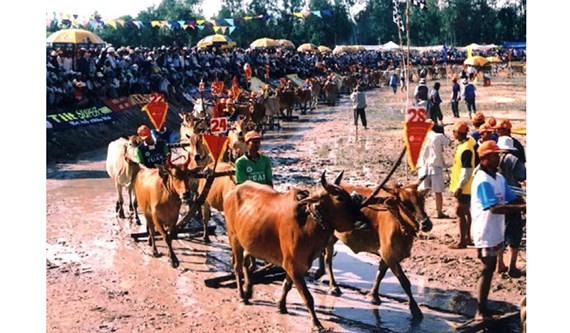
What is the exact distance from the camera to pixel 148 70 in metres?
29.5

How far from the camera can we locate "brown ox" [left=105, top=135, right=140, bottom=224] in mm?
13219

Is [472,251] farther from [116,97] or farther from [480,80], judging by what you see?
[480,80]

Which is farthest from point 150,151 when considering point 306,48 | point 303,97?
point 306,48

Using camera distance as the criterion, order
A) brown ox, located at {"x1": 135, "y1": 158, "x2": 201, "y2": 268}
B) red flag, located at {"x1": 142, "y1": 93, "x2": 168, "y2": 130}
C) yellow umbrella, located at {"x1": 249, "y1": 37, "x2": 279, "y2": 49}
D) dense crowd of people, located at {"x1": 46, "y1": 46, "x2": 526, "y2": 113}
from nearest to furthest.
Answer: brown ox, located at {"x1": 135, "y1": 158, "x2": 201, "y2": 268}, red flag, located at {"x1": 142, "y1": 93, "x2": 168, "y2": 130}, dense crowd of people, located at {"x1": 46, "y1": 46, "x2": 526, "y2": 113}, yellow umbrella, located at {"x1": 249, "y1": 37, "x2": 279, "y2": 49}

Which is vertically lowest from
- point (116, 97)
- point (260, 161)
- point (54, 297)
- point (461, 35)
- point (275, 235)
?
point (54, 297)

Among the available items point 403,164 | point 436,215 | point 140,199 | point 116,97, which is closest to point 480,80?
point 116,97

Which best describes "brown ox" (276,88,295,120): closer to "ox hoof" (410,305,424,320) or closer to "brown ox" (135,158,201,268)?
"brown ox" (135,158,201,268)

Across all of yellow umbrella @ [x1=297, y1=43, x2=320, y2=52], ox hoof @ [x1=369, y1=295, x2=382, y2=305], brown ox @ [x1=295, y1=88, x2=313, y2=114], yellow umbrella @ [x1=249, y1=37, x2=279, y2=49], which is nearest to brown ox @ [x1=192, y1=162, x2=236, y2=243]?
ox hoof @ [x1=369, y1=295, x2=382, y2=305]

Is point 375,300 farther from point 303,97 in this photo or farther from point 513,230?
point 303,97

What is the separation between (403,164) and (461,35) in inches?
706

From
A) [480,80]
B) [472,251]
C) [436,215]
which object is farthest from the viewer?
[480,80]

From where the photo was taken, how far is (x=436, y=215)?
1284 cm

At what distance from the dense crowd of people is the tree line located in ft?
9.77

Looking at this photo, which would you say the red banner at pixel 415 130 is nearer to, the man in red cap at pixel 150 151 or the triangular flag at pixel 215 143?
the triangular flag at pixel 215 143
